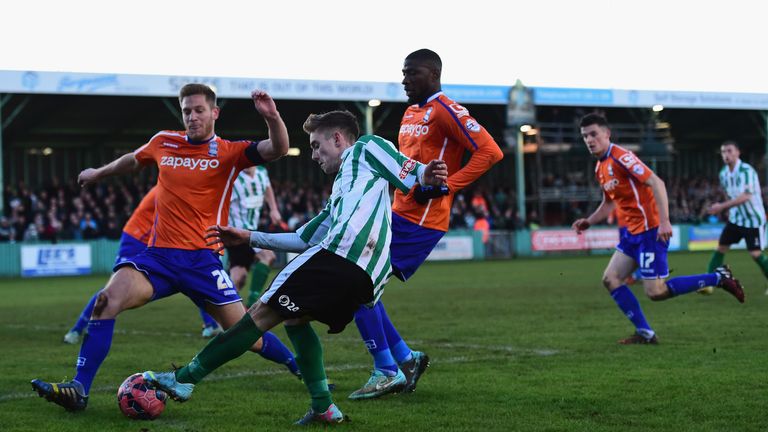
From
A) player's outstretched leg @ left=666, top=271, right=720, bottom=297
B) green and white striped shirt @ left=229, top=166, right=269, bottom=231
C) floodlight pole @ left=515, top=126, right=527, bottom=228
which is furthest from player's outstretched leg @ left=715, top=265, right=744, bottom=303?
floodlight pole @ left=515, top=126, right=527, bottom=228

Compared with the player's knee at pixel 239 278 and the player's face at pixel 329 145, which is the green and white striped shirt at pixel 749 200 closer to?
the player's knee at pixel 239 278

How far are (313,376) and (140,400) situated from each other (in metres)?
1.05

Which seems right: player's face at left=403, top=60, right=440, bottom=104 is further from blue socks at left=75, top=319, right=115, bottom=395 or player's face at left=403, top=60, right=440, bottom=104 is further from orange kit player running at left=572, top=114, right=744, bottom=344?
orange kit player running at left=572, top=114, right=744, bottom=344

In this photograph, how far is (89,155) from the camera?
4406 centimetres

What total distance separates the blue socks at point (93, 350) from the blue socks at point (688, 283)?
5.92m

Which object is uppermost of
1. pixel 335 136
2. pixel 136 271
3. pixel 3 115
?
pixel 3 115

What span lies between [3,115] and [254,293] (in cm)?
2725

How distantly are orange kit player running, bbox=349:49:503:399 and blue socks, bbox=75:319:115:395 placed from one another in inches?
67.4

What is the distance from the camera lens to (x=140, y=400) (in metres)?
5.77

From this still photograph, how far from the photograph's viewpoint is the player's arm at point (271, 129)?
6012mm

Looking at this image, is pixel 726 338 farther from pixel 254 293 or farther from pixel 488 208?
pixel 488 208

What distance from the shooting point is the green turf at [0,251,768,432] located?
5715mm

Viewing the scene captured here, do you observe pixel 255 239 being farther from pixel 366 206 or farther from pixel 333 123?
pixel 333 123

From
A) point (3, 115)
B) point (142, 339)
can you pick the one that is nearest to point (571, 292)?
point (142, 339)
